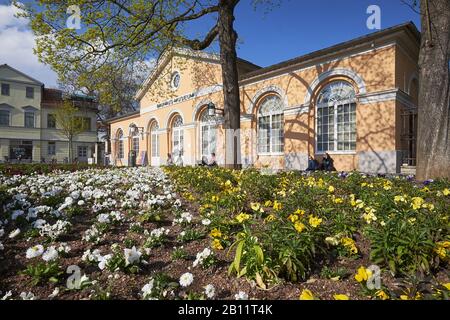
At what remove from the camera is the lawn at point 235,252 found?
2.14 m

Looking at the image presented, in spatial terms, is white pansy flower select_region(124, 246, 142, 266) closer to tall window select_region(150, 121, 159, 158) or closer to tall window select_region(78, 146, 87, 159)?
tall window select_region(150, 121, 159, 158)

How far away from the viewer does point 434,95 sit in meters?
6.12

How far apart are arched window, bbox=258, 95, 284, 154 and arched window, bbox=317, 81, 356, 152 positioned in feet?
7.68

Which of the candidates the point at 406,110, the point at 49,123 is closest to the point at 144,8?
the point at 406,110

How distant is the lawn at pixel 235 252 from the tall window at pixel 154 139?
19766 millimetres

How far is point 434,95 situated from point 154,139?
2095cm

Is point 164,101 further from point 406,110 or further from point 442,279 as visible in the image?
point 442,279

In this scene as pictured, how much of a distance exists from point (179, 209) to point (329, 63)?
449 inches

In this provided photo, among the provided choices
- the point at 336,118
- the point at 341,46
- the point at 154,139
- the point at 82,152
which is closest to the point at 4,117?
the point at 82,152

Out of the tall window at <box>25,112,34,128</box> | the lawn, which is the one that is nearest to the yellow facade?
the lawn

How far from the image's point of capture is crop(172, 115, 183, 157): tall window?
816 inches

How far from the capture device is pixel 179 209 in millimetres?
4004

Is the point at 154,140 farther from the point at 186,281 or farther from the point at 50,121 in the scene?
the point at 186,281

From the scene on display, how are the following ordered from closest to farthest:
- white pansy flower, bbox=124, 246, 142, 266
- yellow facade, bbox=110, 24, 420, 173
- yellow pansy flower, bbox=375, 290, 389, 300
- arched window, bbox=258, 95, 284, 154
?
yellow pansy flower, bbox=375, 290, 389, 300
white pansy flower, bbox=124, 246, 142, 266
yellow facade, bbox=110, 24, 420, 173
arched window, bbox=258, 95, 284, 154
